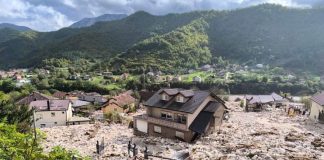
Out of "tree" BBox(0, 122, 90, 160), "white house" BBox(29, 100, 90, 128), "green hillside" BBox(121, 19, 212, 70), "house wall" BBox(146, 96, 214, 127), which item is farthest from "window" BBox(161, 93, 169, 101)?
"green hillside" BBox(121, 19, 212, 70)

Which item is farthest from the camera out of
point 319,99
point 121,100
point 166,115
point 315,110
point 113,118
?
point 121,100

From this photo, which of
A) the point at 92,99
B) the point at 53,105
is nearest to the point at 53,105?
the point at 53,105

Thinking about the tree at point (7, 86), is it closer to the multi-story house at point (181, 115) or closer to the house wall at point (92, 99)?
the house wall at point (92, 99)

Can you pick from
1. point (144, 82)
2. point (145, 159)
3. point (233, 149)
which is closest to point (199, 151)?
point (233, 149)

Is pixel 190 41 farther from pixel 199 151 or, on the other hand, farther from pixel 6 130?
pixel 6 130

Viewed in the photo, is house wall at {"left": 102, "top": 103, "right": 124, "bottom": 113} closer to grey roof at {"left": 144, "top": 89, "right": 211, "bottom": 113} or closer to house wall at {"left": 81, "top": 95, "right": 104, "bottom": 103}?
house wall at {"left": 81, "top": 95, "right": 104, "bottom": 103}

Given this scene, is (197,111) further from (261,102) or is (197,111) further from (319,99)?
(261,102)
